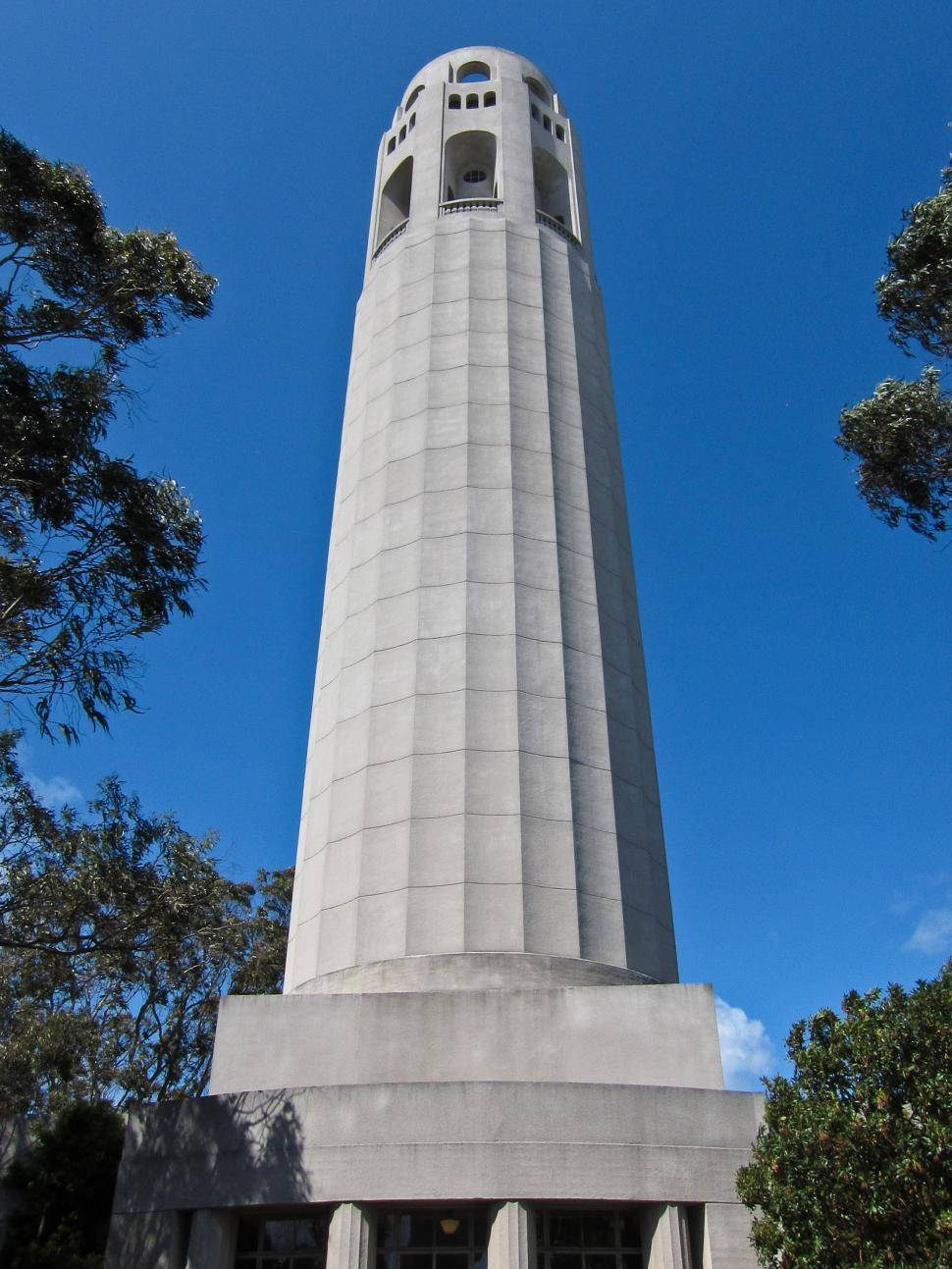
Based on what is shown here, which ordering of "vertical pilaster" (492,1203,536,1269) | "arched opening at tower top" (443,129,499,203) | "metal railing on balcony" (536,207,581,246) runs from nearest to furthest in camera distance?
"vertical pilaster" (492,1203,536,1269), "metal railing on balcony" (536,207,581,246), "arched opening at tower top" (443,129,499,203)

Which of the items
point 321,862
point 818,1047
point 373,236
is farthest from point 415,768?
point 373,236

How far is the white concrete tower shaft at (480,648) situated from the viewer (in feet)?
63.8

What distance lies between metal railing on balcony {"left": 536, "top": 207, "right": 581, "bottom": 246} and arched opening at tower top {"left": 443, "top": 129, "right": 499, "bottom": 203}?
2354mm

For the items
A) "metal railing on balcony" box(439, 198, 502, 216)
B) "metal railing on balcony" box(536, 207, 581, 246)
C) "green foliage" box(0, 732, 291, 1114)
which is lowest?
"green foliage" box(0, 732, 291, 1114)

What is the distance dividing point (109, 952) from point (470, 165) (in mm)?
28193

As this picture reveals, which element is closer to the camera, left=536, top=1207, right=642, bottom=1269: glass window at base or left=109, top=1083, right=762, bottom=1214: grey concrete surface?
left=109, top=1083, right=762, bottom=1214: grey concrete surface

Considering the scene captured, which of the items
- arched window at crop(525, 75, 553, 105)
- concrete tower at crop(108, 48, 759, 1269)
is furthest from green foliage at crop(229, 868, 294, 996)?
arched window at crop(525, 75, 553, 105)

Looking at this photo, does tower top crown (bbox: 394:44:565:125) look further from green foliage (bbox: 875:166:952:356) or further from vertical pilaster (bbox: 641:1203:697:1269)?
vertical pilaster (bbox: 641:1203:697:1269)

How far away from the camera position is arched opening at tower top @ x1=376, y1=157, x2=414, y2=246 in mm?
33938

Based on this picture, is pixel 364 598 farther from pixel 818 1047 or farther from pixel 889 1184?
pixel 889 1184

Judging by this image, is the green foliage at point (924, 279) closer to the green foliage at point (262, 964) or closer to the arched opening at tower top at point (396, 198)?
the arched opening at tower top at point (396, 198)

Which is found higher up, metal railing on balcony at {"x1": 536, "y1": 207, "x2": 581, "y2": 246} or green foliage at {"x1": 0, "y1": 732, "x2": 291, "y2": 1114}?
metal railing on balcony at {"x1": 536, "y1": 207, "x2": 581, "y2": 246}

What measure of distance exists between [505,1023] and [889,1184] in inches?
253

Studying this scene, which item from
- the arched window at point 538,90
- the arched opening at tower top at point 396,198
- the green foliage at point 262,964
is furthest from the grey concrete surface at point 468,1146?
the arched window at point 538,90
